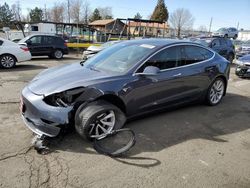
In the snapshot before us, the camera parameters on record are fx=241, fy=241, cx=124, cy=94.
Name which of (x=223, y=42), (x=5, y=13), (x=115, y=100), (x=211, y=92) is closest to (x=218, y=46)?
(x=223, y=42)

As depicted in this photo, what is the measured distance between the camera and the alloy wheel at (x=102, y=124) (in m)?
3.68

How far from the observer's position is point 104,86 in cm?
379

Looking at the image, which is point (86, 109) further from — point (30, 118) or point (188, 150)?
point (188, 150)

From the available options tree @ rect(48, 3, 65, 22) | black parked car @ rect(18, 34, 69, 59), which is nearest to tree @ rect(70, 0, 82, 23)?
tree @ rect(48, 3, 65, 22)

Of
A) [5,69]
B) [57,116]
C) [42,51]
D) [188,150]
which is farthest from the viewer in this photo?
[42,51]

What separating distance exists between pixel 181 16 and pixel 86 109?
68226 mm

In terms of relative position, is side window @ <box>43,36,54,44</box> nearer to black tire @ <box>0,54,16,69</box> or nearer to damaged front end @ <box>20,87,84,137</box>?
black tire @ <box>0,54,16,69</box>

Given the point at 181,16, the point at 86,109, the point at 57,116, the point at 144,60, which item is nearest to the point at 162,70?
the point at 144,60

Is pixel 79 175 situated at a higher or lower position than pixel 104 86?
lower

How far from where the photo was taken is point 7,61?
33.9 ft

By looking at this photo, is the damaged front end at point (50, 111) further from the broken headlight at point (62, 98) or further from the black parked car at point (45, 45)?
the black parked car at point (45, 45)

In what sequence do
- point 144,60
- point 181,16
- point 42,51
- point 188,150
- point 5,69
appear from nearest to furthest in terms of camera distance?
point 188,150, point 144,60, point 5,69, point 42,51, point 181,16

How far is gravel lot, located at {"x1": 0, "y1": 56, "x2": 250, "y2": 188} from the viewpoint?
2943 mm

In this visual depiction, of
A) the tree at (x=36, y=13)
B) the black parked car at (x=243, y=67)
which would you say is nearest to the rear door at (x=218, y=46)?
the black parked car at (x=243, y=67)
